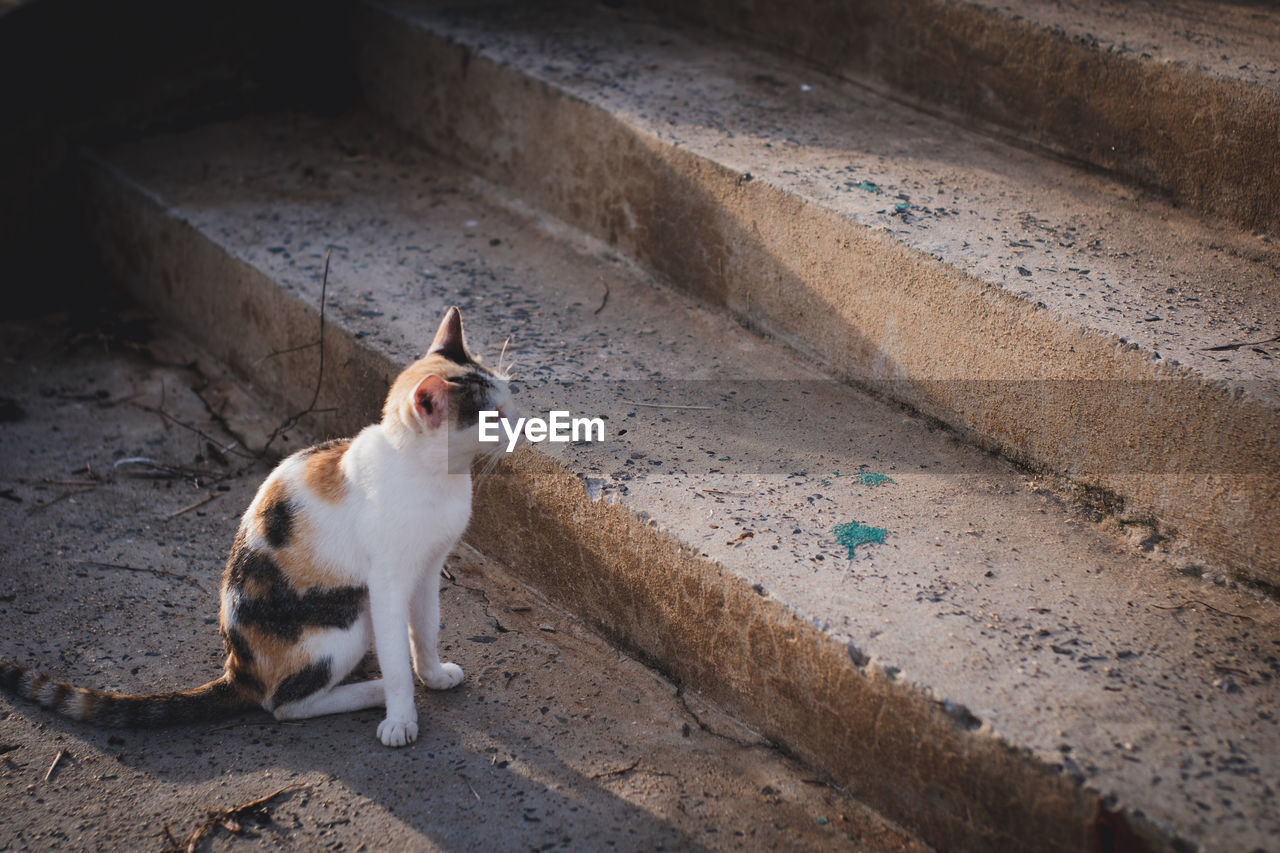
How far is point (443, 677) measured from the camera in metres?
2.31

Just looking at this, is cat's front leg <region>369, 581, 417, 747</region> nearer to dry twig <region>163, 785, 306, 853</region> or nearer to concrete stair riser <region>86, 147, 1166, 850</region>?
dry twig <region>163, 785, 306, 853</region>

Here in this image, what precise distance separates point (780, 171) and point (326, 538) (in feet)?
5.45

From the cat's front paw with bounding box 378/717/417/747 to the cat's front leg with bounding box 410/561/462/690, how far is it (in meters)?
0.15

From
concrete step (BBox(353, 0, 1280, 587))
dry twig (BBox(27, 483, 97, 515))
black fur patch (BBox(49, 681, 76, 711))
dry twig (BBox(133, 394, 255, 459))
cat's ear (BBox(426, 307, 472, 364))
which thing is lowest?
dry twig (BBox(27, 483, 97, 515))

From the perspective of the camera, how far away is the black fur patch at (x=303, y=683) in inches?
85.0

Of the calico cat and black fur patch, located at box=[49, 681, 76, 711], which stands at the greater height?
the calico cat

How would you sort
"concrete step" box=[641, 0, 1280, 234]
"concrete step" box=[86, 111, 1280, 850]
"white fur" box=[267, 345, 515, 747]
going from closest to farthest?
1. "concrete step" box=[86, 111, 1280, 850]
2. "white fur" box=[267, 345, 515, 747]
3. "concrete step" box=[641, 0, 1280, 234]

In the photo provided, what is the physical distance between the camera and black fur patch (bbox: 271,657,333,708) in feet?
7.08

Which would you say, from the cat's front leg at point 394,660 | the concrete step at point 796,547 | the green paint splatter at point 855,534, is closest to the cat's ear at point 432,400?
the cat's front leg at point 394,660

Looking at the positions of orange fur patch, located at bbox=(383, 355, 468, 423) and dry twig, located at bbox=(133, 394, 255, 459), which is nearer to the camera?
orange fur patch, located at bbox=(383, 355, 468, 423)

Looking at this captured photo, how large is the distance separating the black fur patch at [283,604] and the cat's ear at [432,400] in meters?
0.43

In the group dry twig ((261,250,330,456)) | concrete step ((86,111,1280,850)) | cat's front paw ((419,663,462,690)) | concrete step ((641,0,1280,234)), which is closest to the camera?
concrete step ((86,111,1280,850))

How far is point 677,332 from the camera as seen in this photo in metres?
3.05

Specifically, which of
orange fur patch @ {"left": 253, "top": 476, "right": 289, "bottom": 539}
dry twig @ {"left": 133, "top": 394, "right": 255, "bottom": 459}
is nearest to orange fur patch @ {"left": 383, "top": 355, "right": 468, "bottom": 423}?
orange fur patch @ {"left": 253, "top": 476, "right": 289, "bottom": 539}
